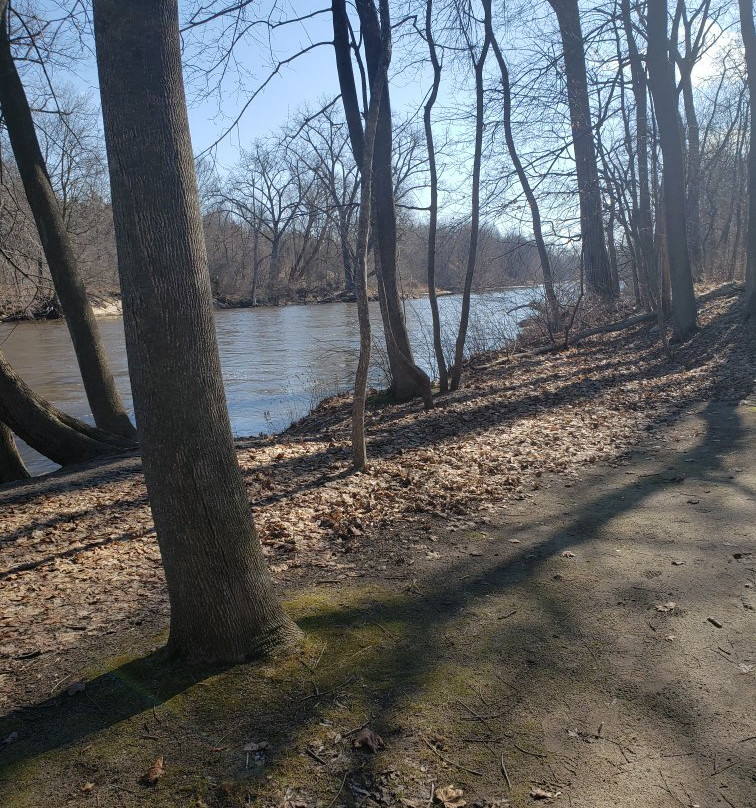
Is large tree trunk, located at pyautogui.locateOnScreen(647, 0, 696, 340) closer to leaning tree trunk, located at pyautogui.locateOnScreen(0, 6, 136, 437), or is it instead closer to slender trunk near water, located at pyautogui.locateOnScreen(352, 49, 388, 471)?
slender trunk near water, located at pyautogui.locateOnScreen(352, 49, 388, 471)

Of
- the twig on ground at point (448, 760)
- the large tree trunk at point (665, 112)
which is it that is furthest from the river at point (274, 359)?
the twig on ground at point (448, 760)

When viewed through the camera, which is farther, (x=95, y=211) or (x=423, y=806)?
(x=95, y=211)

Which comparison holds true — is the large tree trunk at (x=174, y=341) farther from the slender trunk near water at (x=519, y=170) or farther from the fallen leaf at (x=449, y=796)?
the slender trunk near water at (x=519, y=170)

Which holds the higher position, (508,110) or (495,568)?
(508,110)

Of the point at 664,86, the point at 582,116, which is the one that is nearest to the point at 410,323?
the point at 582,116

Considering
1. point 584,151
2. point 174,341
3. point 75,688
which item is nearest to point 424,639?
point 75,688

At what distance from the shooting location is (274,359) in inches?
907

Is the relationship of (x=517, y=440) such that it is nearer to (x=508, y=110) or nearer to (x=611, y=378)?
(x=611, y=378)

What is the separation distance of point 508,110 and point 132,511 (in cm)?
1231

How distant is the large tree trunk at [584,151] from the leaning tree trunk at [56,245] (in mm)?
Answer: 10704

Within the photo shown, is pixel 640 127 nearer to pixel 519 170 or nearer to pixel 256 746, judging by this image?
pixel 519 170

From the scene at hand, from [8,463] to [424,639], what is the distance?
23.1ft

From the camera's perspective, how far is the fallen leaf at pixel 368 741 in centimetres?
304

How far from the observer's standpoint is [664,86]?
45.3ft
